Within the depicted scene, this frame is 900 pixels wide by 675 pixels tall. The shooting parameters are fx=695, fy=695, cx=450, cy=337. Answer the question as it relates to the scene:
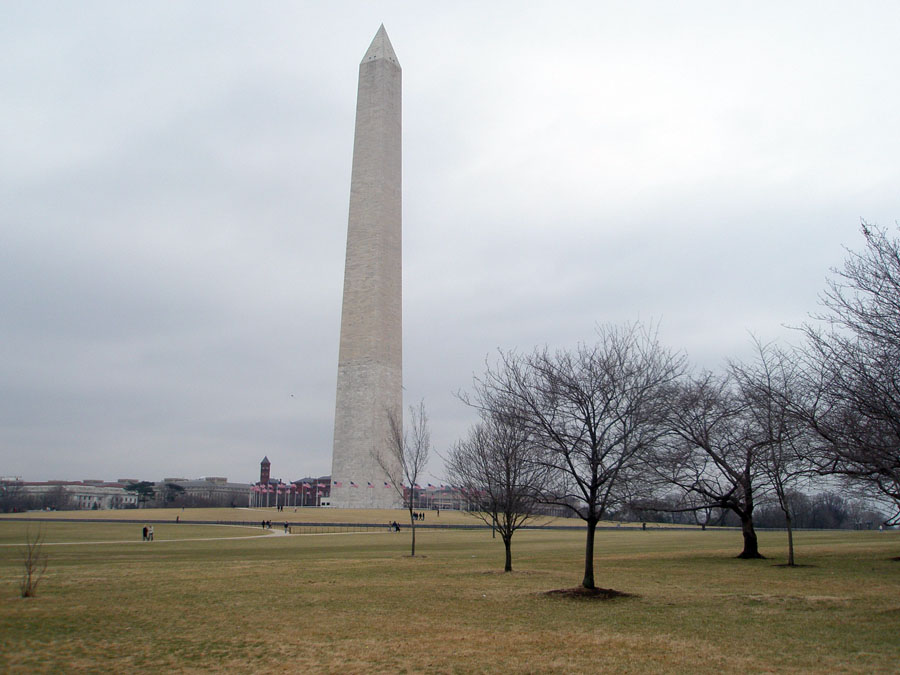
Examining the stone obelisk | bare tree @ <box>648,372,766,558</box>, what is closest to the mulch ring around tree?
bare tree @ <box>648,372,766,558</box>

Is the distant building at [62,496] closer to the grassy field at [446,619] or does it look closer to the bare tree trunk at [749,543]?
the grassy field at [446,619]

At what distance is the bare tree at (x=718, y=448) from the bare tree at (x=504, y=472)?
6.06m

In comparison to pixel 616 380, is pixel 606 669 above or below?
below

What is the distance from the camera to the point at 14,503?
117m

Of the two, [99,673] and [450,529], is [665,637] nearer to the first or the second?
[99,673]

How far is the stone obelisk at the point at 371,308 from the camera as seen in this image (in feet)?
216

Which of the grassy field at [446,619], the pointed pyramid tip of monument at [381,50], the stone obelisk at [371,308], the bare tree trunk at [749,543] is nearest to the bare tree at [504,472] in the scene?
the grassy field at [446,619]

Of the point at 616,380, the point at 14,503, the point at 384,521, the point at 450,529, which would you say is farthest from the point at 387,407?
the point at 14,503

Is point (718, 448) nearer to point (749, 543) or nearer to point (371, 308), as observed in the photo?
point (749, 543)

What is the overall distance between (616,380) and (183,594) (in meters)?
10.3

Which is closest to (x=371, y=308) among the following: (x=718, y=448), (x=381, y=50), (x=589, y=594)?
(x=381, y=50)

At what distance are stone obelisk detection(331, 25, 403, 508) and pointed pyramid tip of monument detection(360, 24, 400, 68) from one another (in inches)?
34.3

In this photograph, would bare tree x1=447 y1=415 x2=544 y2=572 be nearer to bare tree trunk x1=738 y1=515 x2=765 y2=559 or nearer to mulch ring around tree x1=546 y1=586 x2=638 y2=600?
mulch ring around tree x1=546 y1=586 x2=638 y2=600

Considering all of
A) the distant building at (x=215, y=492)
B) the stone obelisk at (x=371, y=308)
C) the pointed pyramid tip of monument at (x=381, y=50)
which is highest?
the pointed pyramid tip of monument at (x=381, y=50)
